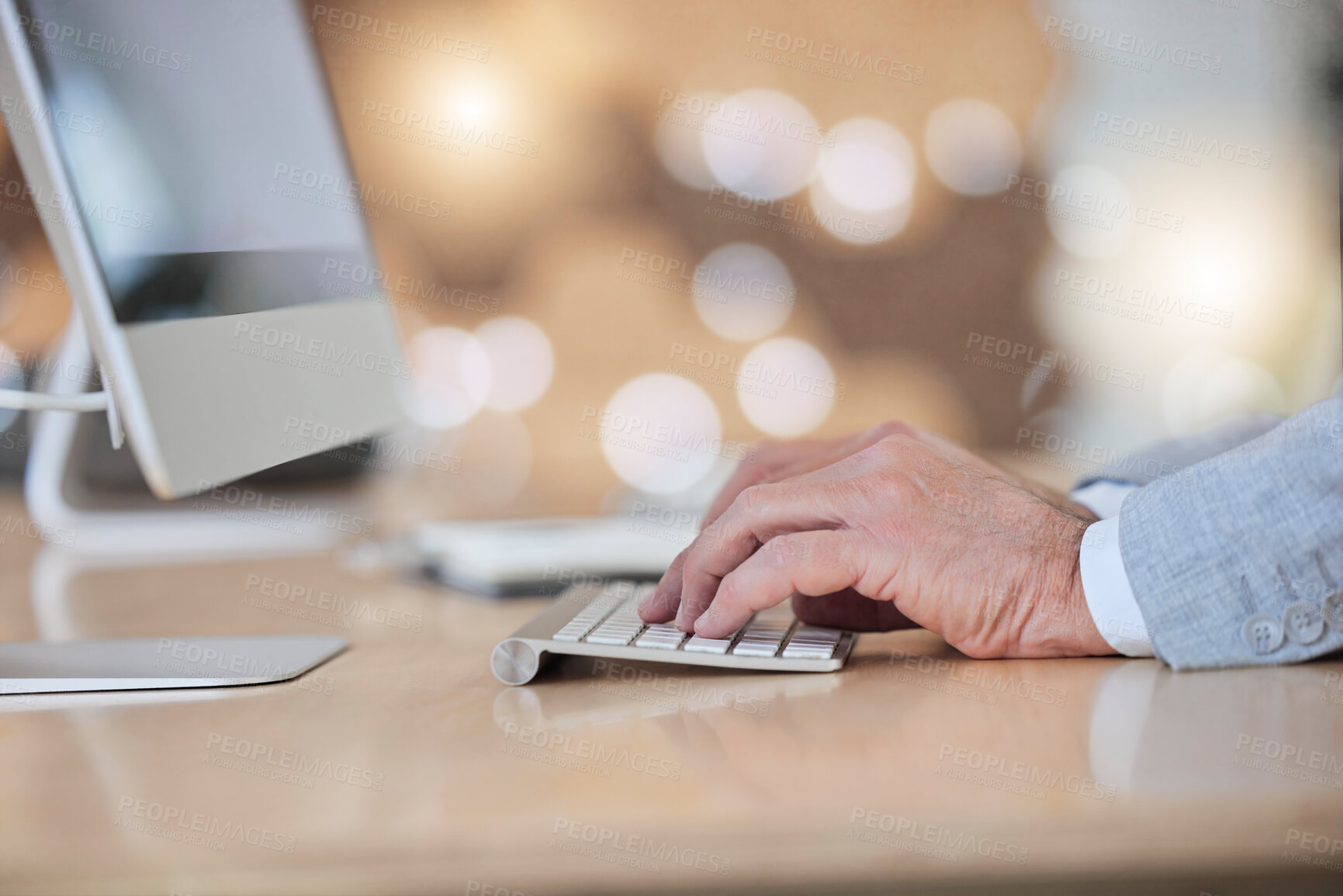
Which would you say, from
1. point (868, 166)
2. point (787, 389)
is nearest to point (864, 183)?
point (868, 166)

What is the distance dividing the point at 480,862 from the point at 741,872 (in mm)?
84

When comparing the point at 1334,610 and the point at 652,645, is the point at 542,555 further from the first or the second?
the point at 1334,610

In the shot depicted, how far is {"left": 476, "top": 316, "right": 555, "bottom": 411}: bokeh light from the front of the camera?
2.24 metres

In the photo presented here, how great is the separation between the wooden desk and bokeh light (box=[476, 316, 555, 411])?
1.73 metres

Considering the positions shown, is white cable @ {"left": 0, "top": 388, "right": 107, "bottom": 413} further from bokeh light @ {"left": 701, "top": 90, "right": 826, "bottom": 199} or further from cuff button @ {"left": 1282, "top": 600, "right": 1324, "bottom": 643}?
bokeh light @ {"left": 701, "top": 90, "right": 826, "bottom": 199}

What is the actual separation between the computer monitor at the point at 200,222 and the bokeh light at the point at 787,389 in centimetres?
147

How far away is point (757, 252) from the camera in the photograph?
2281mm

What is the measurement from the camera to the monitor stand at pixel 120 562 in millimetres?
540

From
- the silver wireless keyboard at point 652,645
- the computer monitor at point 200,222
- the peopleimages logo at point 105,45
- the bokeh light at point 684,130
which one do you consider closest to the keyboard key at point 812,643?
the silver wireless keyboard at point 652,645

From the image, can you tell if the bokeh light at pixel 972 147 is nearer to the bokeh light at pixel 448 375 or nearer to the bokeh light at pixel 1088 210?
the bokeh light at pixel 1088 210

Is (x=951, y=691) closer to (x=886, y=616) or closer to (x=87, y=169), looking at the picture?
(x=886, y=616)

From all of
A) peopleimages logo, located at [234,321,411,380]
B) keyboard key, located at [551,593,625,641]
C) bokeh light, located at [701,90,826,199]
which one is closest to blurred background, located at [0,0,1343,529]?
bokeh light, located at [701,90,826,199]

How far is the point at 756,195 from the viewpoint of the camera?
7.52 ft

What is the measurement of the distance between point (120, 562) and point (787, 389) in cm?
154
